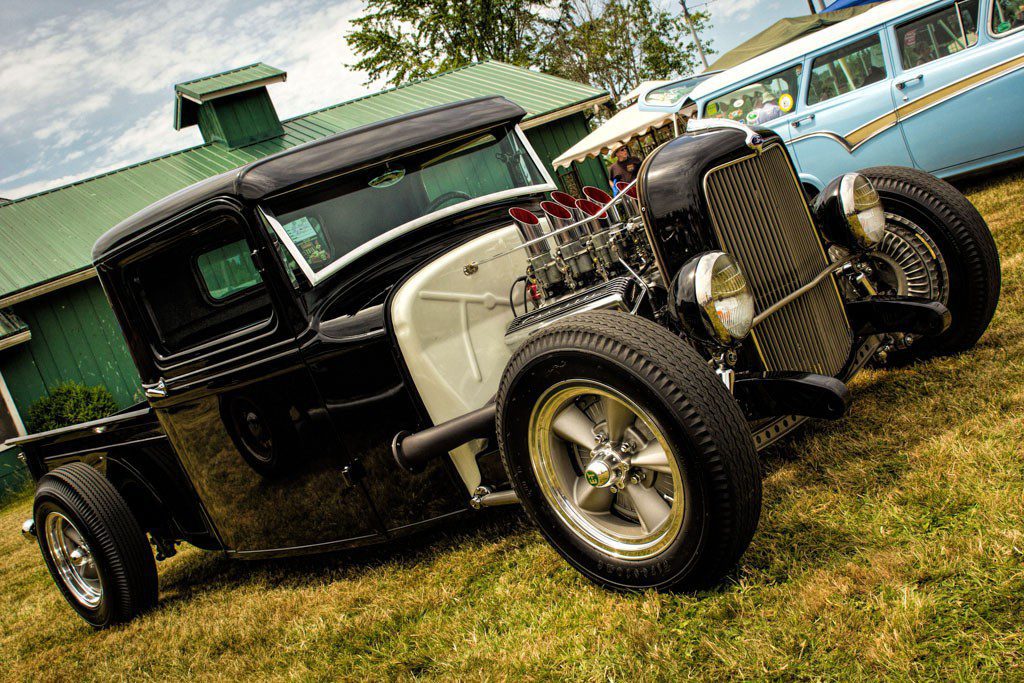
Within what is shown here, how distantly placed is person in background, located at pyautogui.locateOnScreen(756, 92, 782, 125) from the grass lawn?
4.15 m

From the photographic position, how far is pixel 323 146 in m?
3.00

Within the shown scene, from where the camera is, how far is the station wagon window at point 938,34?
21.1ft

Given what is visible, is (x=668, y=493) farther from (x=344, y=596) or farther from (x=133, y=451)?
(x=133, y=451)

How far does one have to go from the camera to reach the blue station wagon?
20.7ft

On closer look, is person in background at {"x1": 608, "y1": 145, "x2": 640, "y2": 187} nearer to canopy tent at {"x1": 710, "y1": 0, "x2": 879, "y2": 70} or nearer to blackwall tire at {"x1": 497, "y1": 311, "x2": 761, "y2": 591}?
blackwall tire at {"x1": 497, "y1": 311, "x2": 761, "y2": 591}

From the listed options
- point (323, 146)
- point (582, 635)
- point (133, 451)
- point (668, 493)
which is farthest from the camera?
point (133, 451)

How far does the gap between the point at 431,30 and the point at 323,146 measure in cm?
3070

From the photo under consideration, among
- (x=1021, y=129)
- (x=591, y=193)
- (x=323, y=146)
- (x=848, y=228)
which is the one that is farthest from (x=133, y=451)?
(x=1021, y=129)

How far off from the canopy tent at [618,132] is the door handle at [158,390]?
9.04m

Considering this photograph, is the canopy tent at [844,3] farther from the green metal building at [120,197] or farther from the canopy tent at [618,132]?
the canopy tent at [618,132]

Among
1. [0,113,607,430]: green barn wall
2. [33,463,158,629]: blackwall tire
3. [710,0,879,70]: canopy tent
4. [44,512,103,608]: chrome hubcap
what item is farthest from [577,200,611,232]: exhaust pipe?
[710,0,879,70]: canopy tent

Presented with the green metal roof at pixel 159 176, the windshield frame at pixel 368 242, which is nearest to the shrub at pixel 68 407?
the green metal roof at pixel 159 176

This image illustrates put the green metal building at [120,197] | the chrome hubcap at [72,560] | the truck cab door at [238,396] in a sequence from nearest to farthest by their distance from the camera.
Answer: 1. the truck cab door at [238,396]
2. the chrome hubcap at [72,560]
3. the green metal building at [120,197]

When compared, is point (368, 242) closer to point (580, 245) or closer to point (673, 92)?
point (580, 245)
